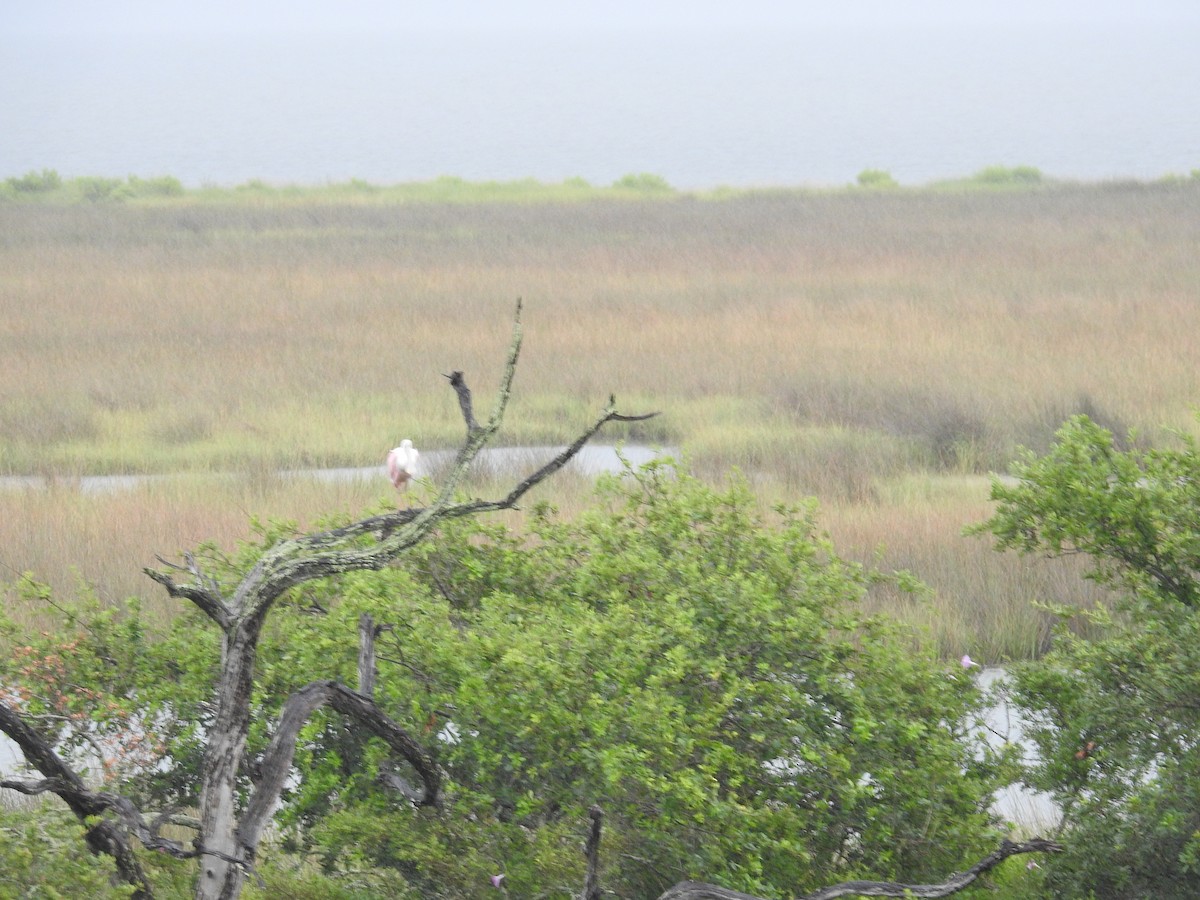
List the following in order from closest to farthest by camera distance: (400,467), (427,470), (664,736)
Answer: (664,736), (400,467), (427,470)

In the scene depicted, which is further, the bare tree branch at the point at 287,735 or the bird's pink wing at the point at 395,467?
the bird's pink wing at the point at 395,467

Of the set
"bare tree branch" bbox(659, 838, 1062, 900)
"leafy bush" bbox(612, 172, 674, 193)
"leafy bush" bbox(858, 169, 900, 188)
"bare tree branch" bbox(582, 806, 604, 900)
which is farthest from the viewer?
"leafy bush" bbox(612, 172, 674, 193)

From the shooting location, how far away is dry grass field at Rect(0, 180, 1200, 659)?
977 cm

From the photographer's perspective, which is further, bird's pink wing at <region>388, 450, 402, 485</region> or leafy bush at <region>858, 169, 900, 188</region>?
leafy bush at <region>858, 169, 900, 188</region>

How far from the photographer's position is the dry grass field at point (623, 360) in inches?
385

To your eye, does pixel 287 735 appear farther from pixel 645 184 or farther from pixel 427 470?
pixel 645 184

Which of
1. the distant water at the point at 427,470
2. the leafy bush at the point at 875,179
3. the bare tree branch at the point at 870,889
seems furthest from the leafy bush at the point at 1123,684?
the leafy bush at the point at 875,179

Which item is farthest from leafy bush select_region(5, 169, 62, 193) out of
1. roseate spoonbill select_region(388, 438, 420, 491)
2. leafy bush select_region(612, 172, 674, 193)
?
roseate spoonbill select_region(388, 438, 420, 491)

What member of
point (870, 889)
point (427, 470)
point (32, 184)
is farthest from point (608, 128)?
point (870, 889)

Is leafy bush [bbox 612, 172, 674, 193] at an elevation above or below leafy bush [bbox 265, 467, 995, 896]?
above

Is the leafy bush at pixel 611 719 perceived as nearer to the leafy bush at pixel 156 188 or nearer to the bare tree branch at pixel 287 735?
the bare tree branch at pixel 287 735

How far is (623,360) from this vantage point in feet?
54.9

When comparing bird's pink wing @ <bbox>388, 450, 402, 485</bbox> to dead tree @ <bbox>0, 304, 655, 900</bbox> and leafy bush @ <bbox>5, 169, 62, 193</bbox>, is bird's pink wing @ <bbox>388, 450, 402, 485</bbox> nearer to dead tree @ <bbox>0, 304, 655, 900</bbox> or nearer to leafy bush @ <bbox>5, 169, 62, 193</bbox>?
dead tree @ <bbox>0, 304, 655, 900</bbox>

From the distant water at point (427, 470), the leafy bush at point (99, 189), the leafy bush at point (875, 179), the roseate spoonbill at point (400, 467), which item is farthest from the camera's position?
the leafy bush at point (875, 179)
